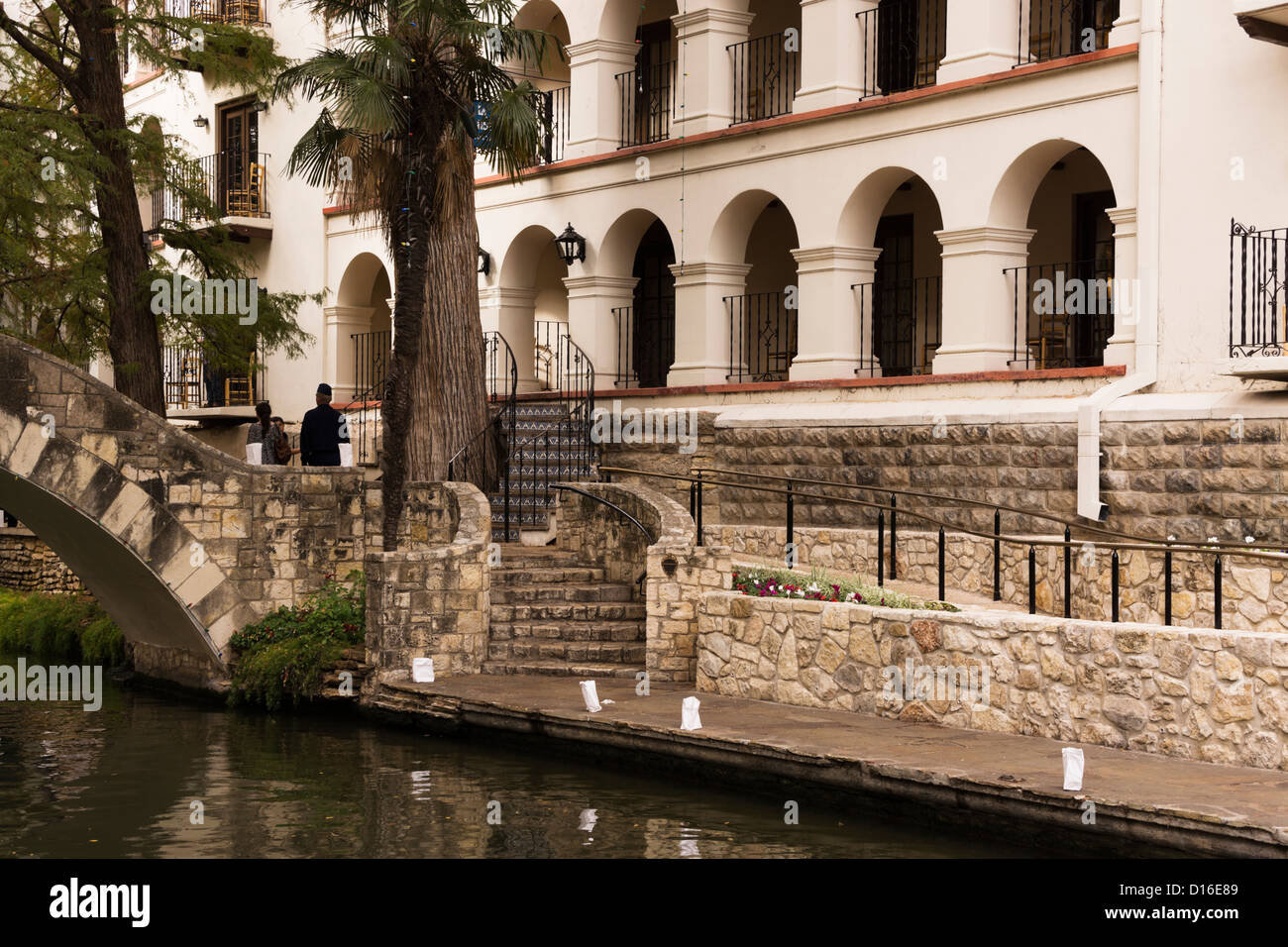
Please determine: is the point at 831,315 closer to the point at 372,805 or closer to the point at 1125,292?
the point at 1125,292

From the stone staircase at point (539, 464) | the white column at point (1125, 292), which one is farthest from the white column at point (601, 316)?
the white column at point (1125, 292)

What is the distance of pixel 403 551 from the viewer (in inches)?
625

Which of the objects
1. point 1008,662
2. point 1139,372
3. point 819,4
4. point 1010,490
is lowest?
point 1008,662

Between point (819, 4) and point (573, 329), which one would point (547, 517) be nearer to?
point (573, 329)

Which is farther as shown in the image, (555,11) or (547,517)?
(555,11)

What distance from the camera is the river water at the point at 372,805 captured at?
10.6m

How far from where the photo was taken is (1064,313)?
18.7 meters

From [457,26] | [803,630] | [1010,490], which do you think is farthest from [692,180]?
[803,630]

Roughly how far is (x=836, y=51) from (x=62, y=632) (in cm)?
1191

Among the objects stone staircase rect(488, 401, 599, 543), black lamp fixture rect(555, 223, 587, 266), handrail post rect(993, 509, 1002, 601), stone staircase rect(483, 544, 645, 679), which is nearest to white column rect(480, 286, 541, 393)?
black lamp fixture rect(555, 223, 587, 266)

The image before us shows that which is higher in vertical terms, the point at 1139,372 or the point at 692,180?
the point at 692,180

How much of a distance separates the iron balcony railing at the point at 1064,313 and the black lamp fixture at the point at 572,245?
623 centimetres
